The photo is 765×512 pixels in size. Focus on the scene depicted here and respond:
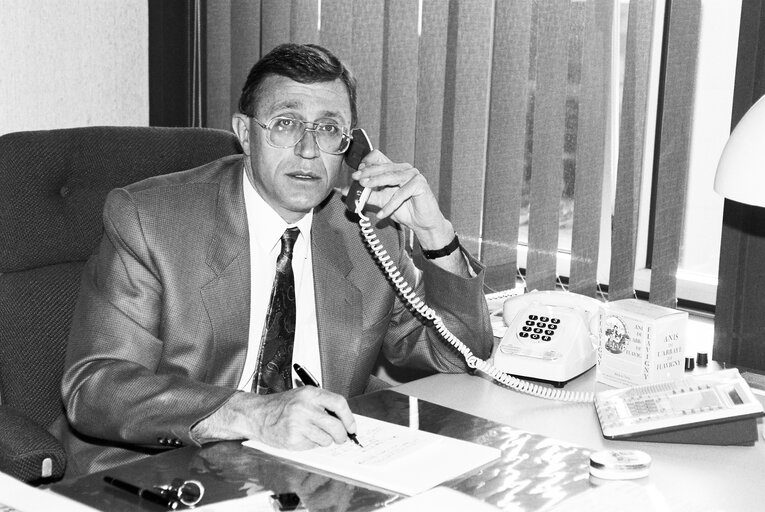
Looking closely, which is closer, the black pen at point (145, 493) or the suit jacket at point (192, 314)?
the black pen at point (145, 493)

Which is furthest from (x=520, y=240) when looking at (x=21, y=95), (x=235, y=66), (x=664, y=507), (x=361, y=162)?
(x=21, y=95)

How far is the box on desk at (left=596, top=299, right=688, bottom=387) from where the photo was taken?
1.77 meters

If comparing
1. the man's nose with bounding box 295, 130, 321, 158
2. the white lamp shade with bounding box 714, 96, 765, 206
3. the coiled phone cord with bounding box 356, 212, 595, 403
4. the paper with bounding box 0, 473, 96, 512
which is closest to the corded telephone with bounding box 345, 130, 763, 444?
the coiled phone cord with bounding box 356, 212, 595, 403

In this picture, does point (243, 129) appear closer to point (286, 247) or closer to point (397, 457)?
point (286, 247)

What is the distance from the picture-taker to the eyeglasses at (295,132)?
1.82m

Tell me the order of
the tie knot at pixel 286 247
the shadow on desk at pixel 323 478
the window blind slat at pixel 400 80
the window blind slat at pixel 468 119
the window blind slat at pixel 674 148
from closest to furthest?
the shadow on desk at pixel 323 478 → the tie knot at pixel 286 247 → the window blind slat at pixel 674 148 → the window blind slat at pixel 468 119 → the window blind slat at pixel 400 80

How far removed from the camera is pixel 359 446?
4.76ft

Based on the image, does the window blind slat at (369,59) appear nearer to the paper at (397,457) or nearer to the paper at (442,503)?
the paper at (397,457)

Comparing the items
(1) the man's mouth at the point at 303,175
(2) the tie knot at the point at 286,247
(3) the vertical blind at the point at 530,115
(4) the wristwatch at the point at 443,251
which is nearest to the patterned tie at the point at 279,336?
(2) the tie knot at the point at 286,247

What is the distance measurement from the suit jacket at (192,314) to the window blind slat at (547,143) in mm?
408

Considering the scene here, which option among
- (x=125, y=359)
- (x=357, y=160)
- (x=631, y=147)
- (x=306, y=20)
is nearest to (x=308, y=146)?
(x=357, y=160)

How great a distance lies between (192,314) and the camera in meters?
1.75

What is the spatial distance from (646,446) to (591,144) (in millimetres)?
854

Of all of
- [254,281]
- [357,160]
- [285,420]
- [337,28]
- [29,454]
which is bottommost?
[29,454]
